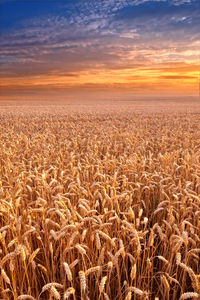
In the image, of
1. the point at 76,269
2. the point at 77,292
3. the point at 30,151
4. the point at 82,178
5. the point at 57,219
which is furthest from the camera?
the point at 30,151

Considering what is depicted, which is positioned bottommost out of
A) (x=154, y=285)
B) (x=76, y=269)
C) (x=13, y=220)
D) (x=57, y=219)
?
(x=154, y=285)

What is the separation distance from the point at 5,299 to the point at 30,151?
609 centimetres

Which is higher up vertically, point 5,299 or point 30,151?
point 30,151

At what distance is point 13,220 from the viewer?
2.74 m

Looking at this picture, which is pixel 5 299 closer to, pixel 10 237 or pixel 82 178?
pixel 10 237

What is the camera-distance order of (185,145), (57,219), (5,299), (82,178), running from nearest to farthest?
1. (5,299)
2. (57,219)
3. (82,178)
4. (185,145)

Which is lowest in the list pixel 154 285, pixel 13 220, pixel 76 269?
pixel 154 285

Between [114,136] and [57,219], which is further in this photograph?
[114,136]

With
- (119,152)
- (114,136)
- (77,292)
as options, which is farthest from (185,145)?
(77,292)

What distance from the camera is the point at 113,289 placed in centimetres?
274

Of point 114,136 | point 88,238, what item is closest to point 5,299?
point 88,238

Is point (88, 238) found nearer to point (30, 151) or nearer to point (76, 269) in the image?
point (76, 269)

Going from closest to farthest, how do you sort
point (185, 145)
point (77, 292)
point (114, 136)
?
point (77, 292) → point (185, 145) → point (114, 136)

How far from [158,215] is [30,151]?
5222 millimetres
